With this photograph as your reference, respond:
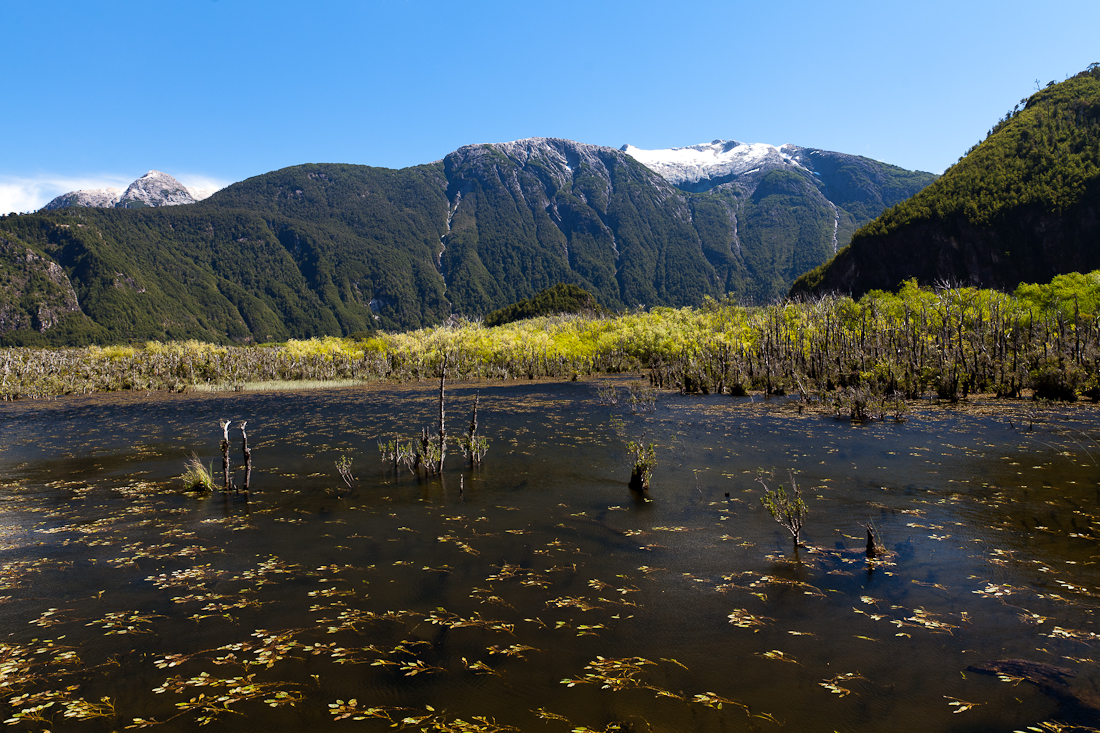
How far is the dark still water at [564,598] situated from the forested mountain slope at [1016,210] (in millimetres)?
138011

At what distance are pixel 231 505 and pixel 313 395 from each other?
66.3 meters

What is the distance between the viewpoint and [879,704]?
9.12m

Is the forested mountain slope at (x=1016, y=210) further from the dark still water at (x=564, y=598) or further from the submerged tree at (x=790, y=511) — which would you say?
the submerged tree at (x=790, y=511)

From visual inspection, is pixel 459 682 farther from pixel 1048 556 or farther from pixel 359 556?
pixel 1048 556

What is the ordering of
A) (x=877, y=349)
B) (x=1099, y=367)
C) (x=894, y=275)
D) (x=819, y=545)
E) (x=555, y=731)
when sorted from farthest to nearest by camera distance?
1. (x=894, y=275)
2. (x=877, y=349)
3. (x=1099, y=367)
4. (x=819, y=545)
5. (x=555, y=731)

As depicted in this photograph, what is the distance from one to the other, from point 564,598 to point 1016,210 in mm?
187880

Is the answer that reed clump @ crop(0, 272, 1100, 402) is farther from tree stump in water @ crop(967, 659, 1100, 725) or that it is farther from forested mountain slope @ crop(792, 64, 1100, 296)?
forested mountain slope @ crop(792, 64, 1100, 296)

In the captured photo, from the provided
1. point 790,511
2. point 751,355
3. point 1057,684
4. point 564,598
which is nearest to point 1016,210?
point 751,355

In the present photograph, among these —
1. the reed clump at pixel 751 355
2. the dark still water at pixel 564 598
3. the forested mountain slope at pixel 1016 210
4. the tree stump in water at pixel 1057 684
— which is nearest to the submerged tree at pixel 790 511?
the dark still water at pixel 564 598

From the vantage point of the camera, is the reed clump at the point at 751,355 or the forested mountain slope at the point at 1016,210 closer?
the reed clump at the point at 751,355

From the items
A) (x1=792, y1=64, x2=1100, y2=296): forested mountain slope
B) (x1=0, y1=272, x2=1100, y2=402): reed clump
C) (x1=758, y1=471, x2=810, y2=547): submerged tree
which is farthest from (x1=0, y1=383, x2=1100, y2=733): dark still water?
(x1=792, y1=64, x2=1100, y2=296): forested mountain slope

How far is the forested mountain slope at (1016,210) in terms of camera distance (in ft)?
448

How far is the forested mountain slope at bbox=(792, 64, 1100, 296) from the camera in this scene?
136 metres

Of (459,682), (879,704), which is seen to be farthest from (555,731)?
(879,704)
